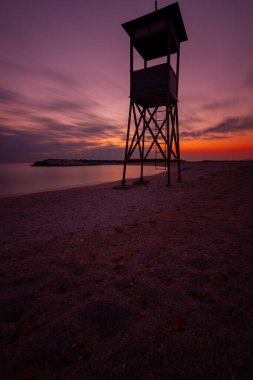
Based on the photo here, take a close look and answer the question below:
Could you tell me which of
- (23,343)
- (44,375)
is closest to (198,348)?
(44,375)

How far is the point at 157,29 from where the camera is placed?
810cm

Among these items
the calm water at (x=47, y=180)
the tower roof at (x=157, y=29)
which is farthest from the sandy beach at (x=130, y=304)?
the calm water at (x=47, y=180)

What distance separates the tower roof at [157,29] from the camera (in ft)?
25.8

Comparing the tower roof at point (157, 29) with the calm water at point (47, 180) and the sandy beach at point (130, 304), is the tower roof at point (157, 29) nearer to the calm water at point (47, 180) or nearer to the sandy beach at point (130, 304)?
the sandy beach at point (130, 304)

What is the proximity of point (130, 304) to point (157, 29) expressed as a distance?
34.9ft

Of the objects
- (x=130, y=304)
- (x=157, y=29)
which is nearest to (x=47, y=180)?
(x=157, y=29)

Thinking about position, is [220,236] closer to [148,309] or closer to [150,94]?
[148,309]

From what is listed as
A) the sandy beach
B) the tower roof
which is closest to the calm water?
the tower roof

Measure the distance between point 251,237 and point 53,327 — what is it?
3011 mm

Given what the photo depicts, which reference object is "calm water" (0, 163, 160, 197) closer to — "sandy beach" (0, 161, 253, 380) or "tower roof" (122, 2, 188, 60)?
"tower roof" (122, 2, 188, 60)

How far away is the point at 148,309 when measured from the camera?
1636 millimetres

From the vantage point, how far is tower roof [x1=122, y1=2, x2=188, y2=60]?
786 cm

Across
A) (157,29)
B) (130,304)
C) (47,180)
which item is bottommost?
(47,180)

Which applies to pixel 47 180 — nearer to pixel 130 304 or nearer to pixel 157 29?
pixel 157 29
